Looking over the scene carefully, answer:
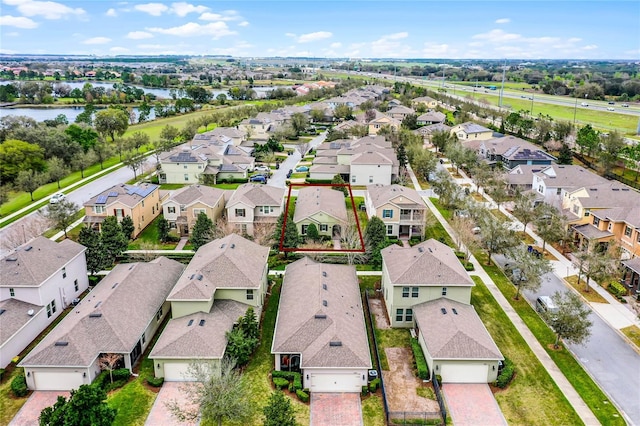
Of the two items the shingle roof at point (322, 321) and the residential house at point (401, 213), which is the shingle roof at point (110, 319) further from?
the residential house at point (401, 213)

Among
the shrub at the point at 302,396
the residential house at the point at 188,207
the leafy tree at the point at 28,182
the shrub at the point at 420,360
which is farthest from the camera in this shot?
the leafy tree at the point at 28,182

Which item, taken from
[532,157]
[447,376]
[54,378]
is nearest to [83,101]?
[532,157]

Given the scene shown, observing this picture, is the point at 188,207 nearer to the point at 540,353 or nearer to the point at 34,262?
the point at 34,262

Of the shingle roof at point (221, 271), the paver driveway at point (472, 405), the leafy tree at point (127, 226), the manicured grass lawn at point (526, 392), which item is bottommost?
the paver driveway at point (472, 405)

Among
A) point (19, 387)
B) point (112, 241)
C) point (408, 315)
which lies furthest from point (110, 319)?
point (408, 315)

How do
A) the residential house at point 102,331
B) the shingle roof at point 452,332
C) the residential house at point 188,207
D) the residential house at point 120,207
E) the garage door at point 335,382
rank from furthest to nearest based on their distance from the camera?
1. the residential house at point 188,207
2. the residential house at point 120,207
3. the shingle roof at point 452,332
4. the garage door at point 335,382
5. the residential house at point 102,331

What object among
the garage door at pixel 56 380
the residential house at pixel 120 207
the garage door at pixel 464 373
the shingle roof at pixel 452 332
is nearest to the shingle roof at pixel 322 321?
the shingle roof at pixel 452 332

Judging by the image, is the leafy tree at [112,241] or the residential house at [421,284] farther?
the leafy tree at [112,241]
